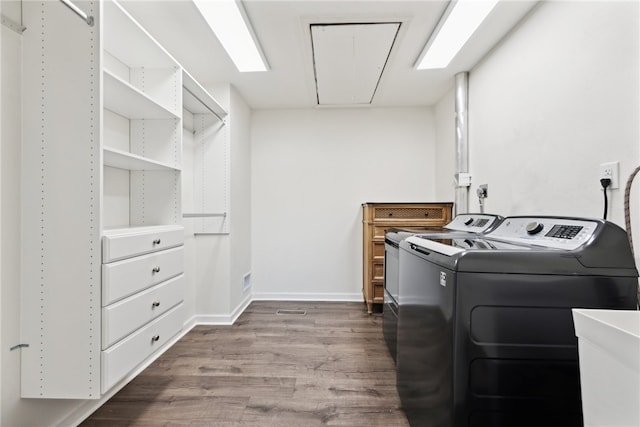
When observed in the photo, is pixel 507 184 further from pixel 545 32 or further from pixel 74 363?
pixel 74 363

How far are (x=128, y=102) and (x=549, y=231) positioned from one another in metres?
2.11

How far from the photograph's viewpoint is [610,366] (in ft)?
1.89

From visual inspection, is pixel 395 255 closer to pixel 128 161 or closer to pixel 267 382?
pixel 267 382

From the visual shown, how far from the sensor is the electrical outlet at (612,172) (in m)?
1.18

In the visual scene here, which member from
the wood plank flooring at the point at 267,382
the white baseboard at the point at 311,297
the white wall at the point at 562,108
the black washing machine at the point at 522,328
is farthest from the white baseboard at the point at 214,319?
the white wall at the point at 562,108

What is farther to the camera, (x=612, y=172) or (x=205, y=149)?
(x=205, y=149)

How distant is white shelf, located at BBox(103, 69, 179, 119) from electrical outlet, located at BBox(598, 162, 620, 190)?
84.2 inches

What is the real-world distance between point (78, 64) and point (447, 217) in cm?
276

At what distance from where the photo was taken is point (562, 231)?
1129 mm

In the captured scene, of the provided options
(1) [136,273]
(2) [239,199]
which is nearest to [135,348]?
A: (1) [136,273]

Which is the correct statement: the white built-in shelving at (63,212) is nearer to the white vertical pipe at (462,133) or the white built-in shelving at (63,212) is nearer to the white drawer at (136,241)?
the white drawer at (136,241)

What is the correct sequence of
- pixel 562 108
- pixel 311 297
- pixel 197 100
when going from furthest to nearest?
1. pixel 311 297
2. pixel 197 100
3. pixel 562 108

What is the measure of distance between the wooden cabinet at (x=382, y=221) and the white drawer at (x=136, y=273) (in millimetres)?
1710

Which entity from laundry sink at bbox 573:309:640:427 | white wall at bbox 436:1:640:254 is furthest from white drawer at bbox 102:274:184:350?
white wall at bbox 436:1:640:254
